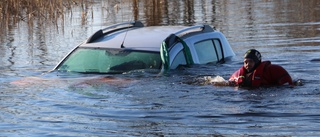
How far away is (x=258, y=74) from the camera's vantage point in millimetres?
11547

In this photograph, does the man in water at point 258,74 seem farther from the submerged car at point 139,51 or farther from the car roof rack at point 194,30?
the car roof rack at point 194,30

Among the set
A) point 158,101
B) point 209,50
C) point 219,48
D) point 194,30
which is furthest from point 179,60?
point 158,101

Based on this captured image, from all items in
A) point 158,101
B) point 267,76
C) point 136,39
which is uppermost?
point 136,39

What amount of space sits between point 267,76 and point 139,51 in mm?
2047

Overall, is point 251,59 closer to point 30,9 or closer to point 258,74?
point 258,74

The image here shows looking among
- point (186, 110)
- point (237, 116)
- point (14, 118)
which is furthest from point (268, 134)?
point (14, 118)

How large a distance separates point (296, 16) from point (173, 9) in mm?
7386

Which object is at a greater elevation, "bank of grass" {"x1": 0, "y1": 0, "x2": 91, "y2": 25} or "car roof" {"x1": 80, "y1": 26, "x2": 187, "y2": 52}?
"car roof" {"x1": 80, "y1": 26, "x2": 187, "y2": 52}

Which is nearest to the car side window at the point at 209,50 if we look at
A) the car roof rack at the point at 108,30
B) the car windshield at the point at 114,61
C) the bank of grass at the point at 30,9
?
the car windshield at the point at 114,61

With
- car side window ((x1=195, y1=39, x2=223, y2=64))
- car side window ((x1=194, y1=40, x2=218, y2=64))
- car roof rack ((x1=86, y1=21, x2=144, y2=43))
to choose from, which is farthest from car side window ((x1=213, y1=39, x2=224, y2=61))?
car roof rack ((x1=86, y1=21, x2=144, y2=43))

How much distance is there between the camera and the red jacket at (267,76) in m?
11.5

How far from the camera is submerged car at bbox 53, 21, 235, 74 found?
12.2m

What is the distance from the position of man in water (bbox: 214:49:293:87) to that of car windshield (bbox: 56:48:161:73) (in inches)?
54.9

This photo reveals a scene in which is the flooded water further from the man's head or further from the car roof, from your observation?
the car roof
